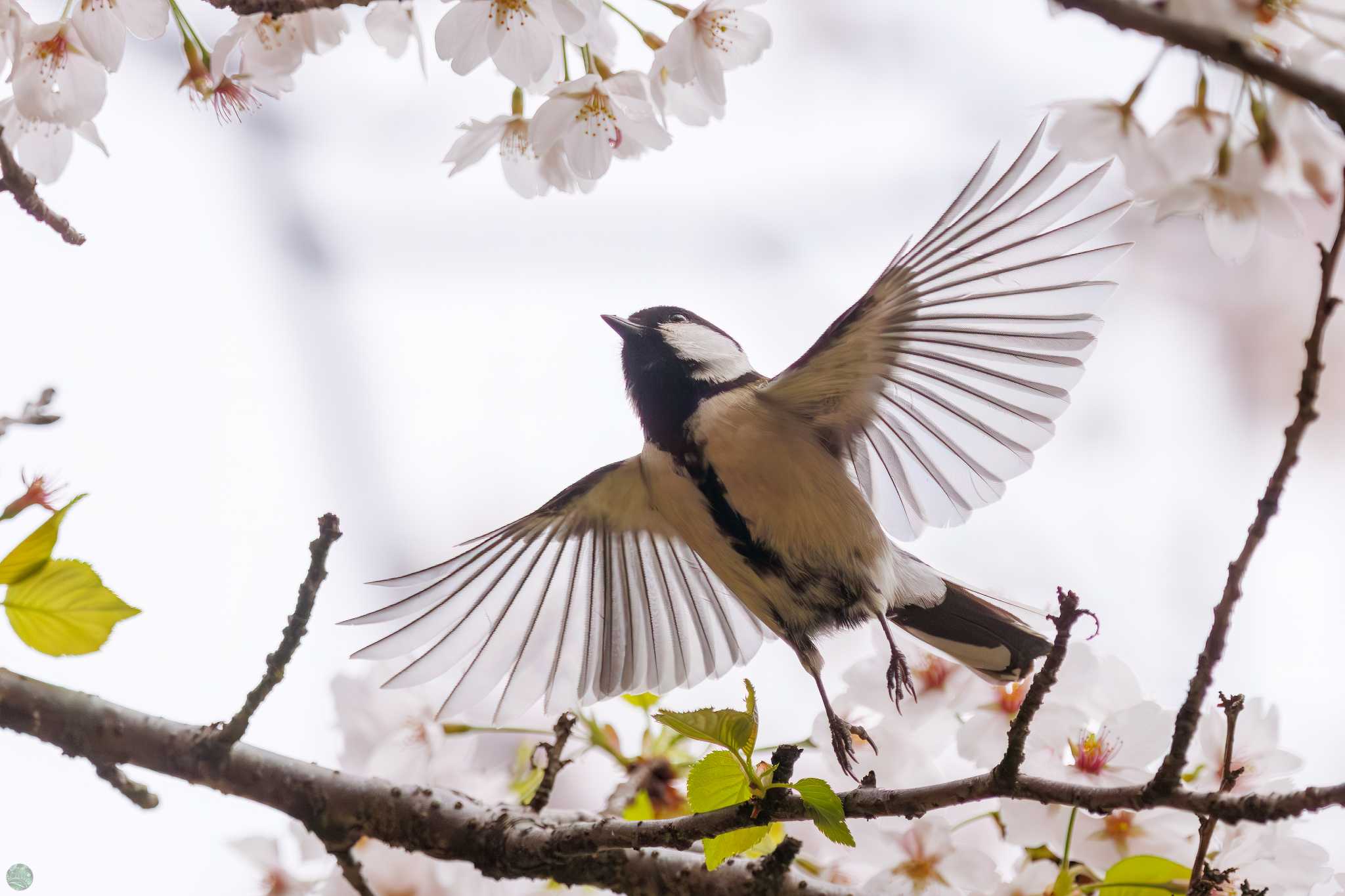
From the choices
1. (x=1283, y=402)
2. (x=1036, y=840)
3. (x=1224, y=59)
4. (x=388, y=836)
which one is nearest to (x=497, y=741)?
(x=388, y=836)

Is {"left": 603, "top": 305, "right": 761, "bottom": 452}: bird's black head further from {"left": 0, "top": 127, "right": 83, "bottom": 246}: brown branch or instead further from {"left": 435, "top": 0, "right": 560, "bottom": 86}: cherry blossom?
{"left": 0, "top": 127, "right": 83, "bottom": 246}: brown branch

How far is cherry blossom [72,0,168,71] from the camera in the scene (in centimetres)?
92

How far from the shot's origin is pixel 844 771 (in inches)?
45.4

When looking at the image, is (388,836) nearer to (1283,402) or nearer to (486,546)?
(486,546)

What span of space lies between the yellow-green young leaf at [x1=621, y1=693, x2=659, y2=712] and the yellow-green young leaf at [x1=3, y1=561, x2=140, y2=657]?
0.59 metres

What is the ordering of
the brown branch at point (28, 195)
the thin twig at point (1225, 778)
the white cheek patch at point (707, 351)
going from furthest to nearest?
the white cheek patch at point (707, 351) < the brown branch at point (28, 195) < the thin twig at point (1225, 778)

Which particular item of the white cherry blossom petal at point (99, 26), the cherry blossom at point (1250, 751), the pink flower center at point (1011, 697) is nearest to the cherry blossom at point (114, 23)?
the white cherry blossom petal at point (99, 26)

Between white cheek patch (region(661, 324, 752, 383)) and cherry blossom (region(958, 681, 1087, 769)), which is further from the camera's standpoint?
white cheek patch (region(661, 324, 752, 383))

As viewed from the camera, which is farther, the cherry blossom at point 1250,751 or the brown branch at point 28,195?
the cherry blossom at point 1250,751

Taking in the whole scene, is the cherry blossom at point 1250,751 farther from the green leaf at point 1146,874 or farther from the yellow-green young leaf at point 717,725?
the yellow-green young leaf at point 717,725

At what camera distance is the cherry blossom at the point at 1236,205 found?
612 mm

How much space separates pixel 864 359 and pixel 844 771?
1.41 ft

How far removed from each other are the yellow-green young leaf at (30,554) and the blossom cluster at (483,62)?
36cm

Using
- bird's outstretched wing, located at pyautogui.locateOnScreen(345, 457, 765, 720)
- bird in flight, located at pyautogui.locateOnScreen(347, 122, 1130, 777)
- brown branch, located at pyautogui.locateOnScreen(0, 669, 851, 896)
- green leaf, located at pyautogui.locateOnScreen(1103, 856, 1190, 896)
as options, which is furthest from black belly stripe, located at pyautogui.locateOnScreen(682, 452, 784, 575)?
green leaf, located at pyautogui.locateOnScreen(1103, 856, 1190, 896)
